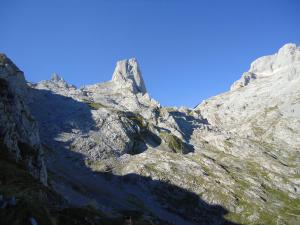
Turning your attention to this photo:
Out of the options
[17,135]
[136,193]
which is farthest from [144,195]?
[17,135]

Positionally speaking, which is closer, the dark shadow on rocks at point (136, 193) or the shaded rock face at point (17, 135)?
the shaded rock face at point (17, 135)

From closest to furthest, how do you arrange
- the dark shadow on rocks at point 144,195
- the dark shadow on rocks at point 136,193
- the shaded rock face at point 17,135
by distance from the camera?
the shaded rock face at point 17,135 < the dark shadow on rocks at point 136,193 < the dark shadow on rocks at point 144,195

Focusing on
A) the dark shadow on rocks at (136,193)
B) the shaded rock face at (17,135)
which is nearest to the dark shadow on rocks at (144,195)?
the dark shadow on rocks at (136,193)

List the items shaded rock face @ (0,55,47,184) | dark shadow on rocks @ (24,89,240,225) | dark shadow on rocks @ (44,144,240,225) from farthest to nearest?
1. dark shadow on rocks @ (44,144,240,225)
2. dark shadow on rocks @ (24,89,240,225)
3. shaded rock face @ (0,55,47,184)

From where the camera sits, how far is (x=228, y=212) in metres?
186

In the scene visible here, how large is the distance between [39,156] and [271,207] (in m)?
154

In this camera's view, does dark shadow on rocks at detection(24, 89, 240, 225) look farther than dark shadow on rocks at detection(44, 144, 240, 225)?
No

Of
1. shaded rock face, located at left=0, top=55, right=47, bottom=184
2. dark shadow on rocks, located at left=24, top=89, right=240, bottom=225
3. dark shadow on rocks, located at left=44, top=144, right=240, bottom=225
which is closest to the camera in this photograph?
shaded rock face, located at left=0, top=55, right=47, bottom=184

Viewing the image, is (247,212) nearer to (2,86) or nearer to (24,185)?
(2,86)

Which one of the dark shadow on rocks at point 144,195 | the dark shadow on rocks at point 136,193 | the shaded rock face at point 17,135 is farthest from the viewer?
the dark shadow on rocks at point 144,195

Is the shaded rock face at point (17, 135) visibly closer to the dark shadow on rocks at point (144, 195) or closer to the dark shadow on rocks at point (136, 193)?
the dark shadow on rocks at point (136, 193)

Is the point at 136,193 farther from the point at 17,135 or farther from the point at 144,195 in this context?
the point at 17,135

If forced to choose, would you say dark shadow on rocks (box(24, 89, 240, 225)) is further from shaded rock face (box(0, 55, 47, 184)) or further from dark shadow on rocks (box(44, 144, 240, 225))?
shaded rock face (box(0, 55, 47, 184))

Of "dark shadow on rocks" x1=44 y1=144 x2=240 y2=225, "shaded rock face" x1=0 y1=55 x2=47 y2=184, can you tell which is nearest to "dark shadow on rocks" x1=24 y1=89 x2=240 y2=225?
"dark shadow on rocks" x1=44 y1=144 x2=240 y2=225
